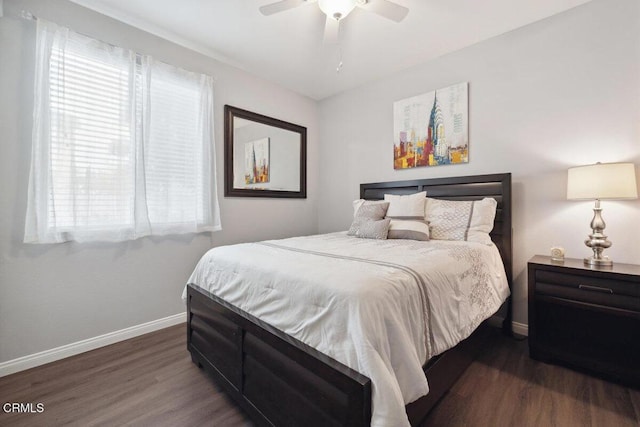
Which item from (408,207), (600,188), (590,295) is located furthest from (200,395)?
(600,188)

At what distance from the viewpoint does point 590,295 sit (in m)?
1.85

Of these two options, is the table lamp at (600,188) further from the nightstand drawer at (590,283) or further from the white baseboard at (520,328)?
the white baseboard at (520,328)

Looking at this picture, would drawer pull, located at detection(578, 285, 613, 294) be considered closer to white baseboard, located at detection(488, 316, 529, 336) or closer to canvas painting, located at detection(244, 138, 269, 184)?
white baseboard, located at detection(488, 316, 529, 336)

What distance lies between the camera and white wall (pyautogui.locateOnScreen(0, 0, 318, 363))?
1.92 metres

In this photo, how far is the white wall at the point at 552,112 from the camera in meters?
2.07

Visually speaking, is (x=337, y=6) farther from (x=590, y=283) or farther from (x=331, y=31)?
(x=590, y=283)

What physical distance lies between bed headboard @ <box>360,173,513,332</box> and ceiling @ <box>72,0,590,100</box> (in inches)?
52.5

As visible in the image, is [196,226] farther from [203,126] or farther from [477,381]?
[477,381]

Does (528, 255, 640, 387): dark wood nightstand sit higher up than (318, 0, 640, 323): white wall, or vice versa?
(318, 0, 640, 323): white wall

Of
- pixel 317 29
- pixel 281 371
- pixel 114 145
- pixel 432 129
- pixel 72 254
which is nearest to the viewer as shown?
pixel 281 371

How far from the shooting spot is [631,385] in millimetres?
1738

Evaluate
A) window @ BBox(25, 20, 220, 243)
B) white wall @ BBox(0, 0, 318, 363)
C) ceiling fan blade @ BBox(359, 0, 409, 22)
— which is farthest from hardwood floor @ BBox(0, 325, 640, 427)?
ceiling fan blade @ BBox(359, 0, 409, 22)

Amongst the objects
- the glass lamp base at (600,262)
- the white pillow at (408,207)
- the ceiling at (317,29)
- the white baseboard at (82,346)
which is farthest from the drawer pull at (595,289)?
the white baseboard at (82,346)

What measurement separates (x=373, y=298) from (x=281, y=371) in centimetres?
57
